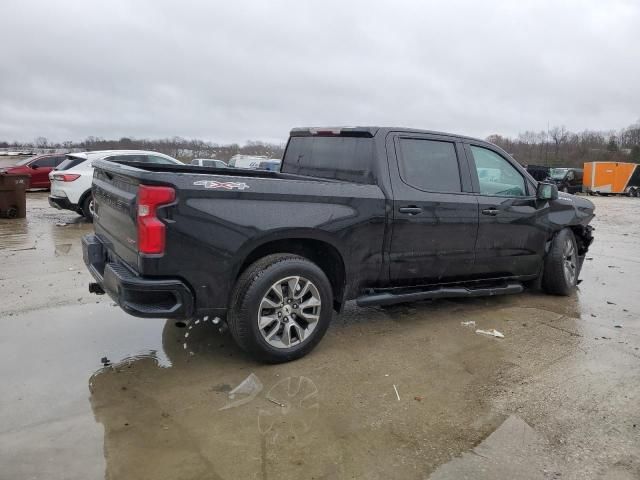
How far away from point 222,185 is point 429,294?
7.39 feet

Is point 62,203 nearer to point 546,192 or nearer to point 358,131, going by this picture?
point 358,131

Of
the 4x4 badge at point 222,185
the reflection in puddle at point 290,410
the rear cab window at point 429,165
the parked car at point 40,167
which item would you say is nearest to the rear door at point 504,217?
the rear cab window at point 429,165

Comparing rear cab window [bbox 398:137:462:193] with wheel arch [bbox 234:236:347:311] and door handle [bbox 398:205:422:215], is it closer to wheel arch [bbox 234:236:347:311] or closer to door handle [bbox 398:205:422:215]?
door handle [bbox 398:205:422:215]

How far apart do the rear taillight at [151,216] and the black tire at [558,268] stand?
4.38 metres

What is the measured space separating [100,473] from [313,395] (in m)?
1.38

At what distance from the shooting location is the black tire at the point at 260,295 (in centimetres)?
364

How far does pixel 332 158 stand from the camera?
15.8ft

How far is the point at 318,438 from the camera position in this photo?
293 cm

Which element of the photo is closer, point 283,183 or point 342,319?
point 283,183

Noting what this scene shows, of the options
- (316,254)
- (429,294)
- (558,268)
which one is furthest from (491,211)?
(316,254)

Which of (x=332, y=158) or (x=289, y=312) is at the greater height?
(x=332, y=158)

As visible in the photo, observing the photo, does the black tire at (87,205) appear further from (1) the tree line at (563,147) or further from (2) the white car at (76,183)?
(1) the tree line at (563,147)

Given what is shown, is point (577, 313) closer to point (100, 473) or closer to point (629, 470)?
point (629, 470)

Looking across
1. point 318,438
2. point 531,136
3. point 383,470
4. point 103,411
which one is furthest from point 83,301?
point 531,136
